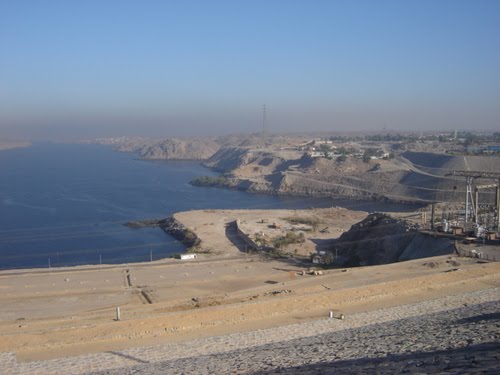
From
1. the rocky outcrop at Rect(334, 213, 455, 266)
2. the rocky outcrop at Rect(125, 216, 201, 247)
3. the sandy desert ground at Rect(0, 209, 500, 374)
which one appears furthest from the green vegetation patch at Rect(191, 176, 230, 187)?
the sandy desert ground at Rect(0, 209, 500, 374)

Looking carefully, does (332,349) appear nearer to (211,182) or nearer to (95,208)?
(95,208)

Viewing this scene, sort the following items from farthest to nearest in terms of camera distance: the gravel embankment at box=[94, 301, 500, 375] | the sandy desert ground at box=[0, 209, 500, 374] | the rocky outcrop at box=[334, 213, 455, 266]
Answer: the rocky outcrop at box=[334, 213, 455, 266] < the sandy desert ground at box=[0, 209, 500, 374] < the gravel embankment at box=[94, 301, 500, 375]

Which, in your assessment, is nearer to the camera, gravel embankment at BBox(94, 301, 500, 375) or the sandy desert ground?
gravel embankment at BBox(94, 301, 500, 375)

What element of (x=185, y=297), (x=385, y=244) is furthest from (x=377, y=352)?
(x=385, y=244)

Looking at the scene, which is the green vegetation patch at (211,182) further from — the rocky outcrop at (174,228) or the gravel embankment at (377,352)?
→ the gravel embankment at (377,352)

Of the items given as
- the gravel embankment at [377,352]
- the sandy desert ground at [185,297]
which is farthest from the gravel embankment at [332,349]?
the sandy desert ground at [185,297]

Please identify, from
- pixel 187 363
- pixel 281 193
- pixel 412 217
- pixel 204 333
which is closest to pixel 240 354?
pixel 187 363

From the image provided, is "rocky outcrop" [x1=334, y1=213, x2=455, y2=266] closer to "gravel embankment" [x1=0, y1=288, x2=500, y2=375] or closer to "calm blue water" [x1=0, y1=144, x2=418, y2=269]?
"gravel embankment" [x1=0, y1=288, x2=500, y2=375]
